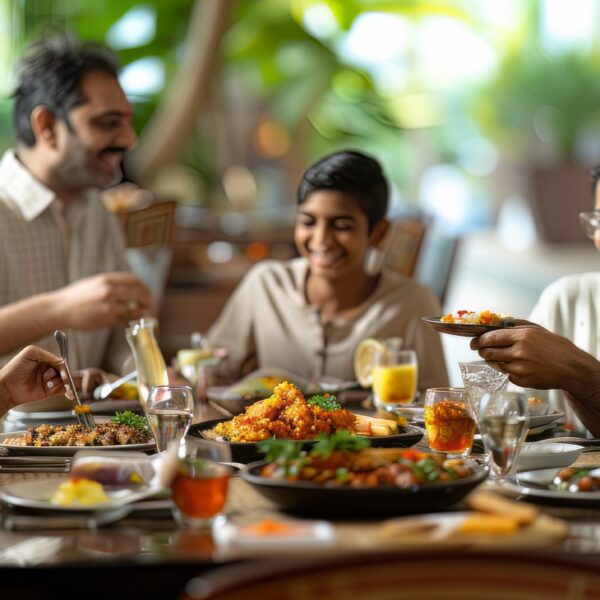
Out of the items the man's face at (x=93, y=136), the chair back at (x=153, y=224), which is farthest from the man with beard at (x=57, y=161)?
the chair back at (x=153, y=224)

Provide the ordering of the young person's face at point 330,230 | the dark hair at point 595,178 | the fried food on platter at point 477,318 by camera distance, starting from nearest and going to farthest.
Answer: the fried food on platter at point 477,318, the dark hair at point 595,178, the young person's face at point 330,230

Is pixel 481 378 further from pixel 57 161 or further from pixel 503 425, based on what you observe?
pixel 57 161

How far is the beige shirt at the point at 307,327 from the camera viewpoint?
314 cm

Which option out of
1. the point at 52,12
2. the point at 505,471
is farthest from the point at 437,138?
→ the point at 505,471

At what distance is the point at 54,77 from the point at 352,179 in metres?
1.10

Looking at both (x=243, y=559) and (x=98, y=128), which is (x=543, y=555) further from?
(x=98, y=128)

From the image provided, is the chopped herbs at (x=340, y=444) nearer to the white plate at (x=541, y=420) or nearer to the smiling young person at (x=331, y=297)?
the white plate at (x=541, y=420)

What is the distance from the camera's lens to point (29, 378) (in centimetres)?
209

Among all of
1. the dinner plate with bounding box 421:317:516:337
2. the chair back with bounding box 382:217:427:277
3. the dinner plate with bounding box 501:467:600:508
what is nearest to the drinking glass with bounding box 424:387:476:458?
the dinner plate with bounding box 421:317:516:337

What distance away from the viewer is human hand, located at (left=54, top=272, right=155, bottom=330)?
9.08 feet

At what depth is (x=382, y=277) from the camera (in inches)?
129

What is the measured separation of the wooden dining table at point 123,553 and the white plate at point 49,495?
19 millimetres

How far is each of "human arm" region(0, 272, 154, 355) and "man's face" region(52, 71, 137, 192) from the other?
24.1 inches

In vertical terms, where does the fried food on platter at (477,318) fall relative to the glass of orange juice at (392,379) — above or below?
above
